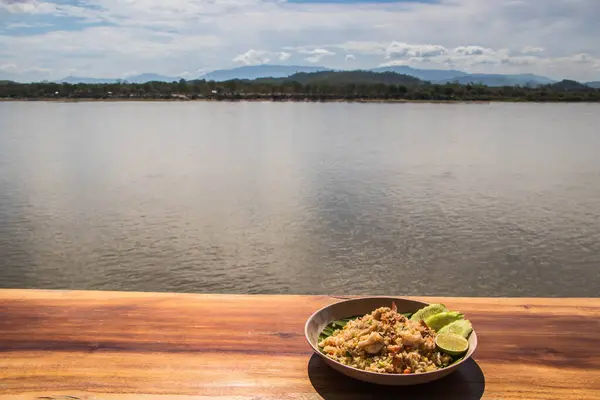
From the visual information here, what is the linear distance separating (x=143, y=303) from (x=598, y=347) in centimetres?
138

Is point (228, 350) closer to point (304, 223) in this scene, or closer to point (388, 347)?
point (388, 347)

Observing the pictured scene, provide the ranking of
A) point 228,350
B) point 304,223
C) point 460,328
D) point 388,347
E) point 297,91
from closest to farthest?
point 388,347 → point 460,328 → point 228,350 → point 304,223 → point 297,91

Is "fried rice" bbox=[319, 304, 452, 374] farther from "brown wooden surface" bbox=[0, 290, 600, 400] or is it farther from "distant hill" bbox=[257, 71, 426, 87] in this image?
"distant hill" bbox=[257, 71, 426, 87]

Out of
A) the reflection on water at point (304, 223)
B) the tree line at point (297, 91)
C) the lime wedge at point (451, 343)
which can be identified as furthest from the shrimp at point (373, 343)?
the tree line at point (297, 91)

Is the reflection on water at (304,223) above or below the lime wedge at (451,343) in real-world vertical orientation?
below

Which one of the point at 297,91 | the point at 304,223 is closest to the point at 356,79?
the point at 297,91

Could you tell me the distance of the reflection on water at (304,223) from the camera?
27.1 ft

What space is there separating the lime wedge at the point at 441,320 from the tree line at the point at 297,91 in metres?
73.4

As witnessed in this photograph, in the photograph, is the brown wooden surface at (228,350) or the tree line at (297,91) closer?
the brown wooden surface at (228,350)

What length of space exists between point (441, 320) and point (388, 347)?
10.1 inches

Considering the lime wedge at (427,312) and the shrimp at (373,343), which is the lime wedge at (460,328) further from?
the shrimp at (373,343)

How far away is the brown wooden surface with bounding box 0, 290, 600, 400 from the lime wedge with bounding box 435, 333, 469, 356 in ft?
0.28

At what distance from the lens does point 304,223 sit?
10.8m

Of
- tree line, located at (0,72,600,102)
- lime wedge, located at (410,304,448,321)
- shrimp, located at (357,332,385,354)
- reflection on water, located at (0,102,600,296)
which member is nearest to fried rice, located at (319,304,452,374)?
shrimp, located at (357,332,385,354)
